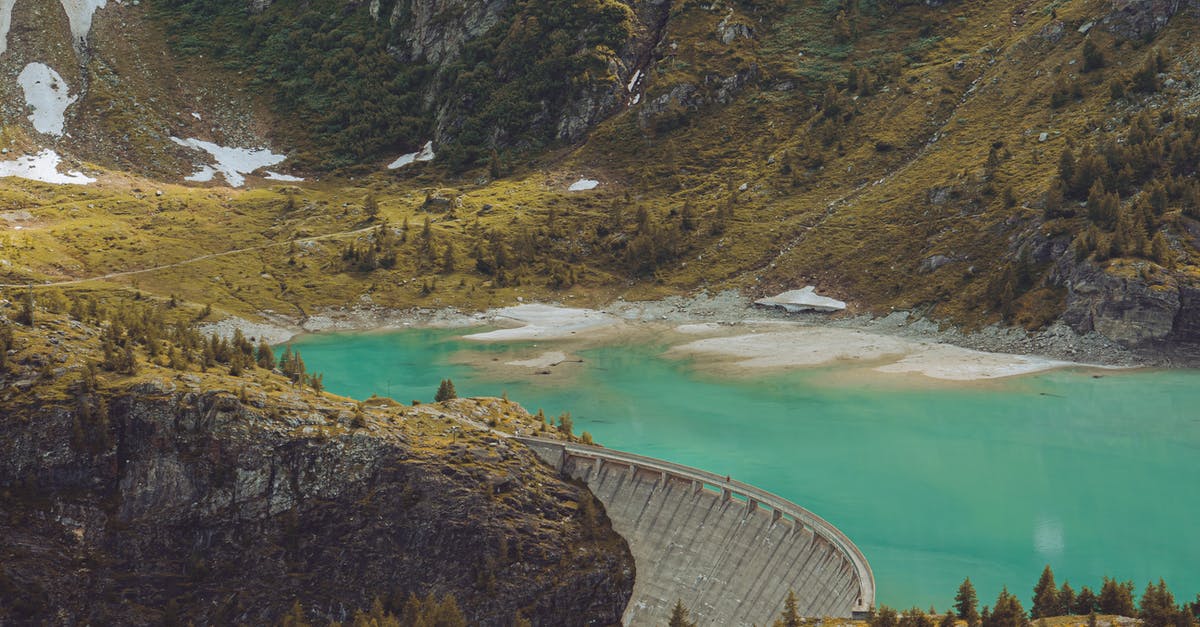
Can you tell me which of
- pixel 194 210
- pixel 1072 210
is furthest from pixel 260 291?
pixel 1072 210

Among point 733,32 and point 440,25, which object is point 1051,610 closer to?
point 733,32

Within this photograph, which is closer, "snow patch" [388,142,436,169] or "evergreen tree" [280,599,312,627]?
"evergreen tree" [280,599,312,627]

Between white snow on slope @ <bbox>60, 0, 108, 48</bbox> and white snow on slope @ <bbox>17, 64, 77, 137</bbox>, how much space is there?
1163 centimetres

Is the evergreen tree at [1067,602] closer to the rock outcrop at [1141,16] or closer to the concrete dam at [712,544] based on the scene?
the concrete dam at [712,544]

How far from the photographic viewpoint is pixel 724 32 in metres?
167

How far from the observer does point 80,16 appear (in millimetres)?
187375

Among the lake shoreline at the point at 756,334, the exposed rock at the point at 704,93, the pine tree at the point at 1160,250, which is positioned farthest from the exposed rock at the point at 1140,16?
the exposed rock at the point at 704,93

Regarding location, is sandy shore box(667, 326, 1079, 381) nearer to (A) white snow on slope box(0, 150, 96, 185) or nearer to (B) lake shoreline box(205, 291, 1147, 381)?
(B) lake shoreline box(205, 291, 1147, 381)

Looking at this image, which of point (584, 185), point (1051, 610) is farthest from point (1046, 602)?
point (584, 185)

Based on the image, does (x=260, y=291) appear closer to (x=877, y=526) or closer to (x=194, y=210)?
(x=194, y=210)

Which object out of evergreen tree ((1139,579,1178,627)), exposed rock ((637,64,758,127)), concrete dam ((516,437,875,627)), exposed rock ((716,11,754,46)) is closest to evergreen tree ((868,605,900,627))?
concrete dam ((516,437,875,627))

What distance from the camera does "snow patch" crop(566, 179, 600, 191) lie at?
154125mm

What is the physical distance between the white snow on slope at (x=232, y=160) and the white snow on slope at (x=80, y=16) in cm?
3442

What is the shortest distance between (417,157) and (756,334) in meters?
91.1
